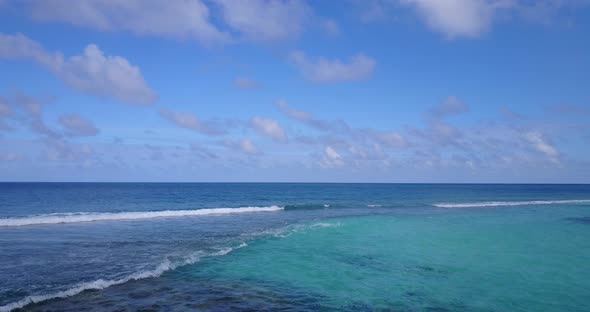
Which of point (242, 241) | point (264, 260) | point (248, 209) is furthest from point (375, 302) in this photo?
point (248, 209)

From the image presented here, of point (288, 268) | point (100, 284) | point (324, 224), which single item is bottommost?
point (288, 268)

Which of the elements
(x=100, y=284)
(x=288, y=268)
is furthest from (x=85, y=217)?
(x=288, y=268)

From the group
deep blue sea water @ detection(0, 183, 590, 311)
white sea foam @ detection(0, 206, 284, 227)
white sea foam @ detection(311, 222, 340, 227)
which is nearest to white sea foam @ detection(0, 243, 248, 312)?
deep blue sea water @ detection(0, 183, 590, 311)

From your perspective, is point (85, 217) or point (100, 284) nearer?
point (100, 284)

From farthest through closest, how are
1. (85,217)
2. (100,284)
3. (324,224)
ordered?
(85,217), (324,224), (100,284)

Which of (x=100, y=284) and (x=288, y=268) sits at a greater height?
(x=100, y=284)

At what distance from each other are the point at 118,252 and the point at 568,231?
3097 cm

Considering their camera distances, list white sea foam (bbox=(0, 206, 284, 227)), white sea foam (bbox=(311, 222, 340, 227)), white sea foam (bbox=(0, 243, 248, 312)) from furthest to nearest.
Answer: white sea foam (bbox=(311, 222, 340, 227))
white sea foam (bbox=(0, 206, 284, 227))
white sea foam (bbox=(0, 243, 248, 312))

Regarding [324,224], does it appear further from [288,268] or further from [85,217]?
[85,217]

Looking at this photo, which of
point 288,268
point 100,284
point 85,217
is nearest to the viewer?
point 100,284

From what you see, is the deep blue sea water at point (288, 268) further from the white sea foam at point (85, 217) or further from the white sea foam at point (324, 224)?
the white sea foam at point (324, 224)

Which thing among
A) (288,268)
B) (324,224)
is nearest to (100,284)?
(288,268)

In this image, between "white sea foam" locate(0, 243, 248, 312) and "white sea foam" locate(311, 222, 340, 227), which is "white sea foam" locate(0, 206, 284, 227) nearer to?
"white sea foam" locate(311, 222, 340, 227)

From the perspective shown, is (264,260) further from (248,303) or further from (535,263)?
(535,263)
